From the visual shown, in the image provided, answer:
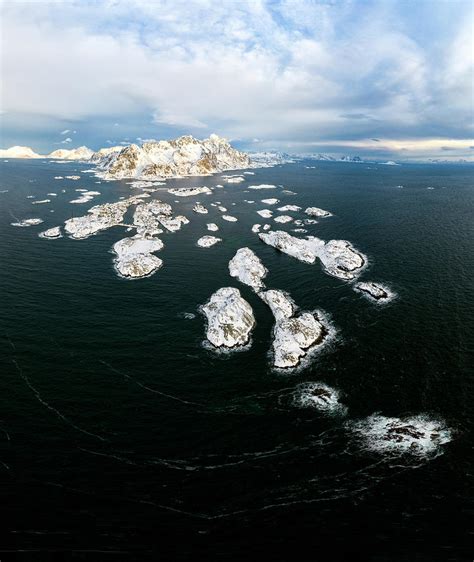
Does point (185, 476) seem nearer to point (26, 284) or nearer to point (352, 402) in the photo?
point (352, 402)

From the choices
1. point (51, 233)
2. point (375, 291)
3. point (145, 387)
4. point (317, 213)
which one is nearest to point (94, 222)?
point (51, 233)

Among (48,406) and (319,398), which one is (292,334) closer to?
(319,398)

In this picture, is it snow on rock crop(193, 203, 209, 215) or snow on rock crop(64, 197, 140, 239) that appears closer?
snow on rock crop(64, 197, 140, 239)

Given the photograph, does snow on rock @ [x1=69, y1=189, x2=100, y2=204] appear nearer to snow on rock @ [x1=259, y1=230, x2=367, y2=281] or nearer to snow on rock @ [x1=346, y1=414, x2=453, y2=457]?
snow on rock @ [x1=259, y1=230, x2=367, y2=281]

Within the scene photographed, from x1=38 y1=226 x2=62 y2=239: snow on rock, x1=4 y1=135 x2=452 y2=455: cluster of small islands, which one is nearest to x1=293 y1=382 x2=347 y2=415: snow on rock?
x1=4 y1=135 x2=452 y2=455: cluster of small islands

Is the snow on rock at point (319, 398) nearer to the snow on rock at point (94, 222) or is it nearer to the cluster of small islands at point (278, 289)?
the cluster of small islands at point (278, 289)

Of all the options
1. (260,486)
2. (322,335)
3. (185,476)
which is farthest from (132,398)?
(322,335)

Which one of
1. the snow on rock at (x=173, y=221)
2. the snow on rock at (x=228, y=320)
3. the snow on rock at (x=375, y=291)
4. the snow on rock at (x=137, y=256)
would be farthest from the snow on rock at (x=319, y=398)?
the snow on rock at (x=173, y=221)
